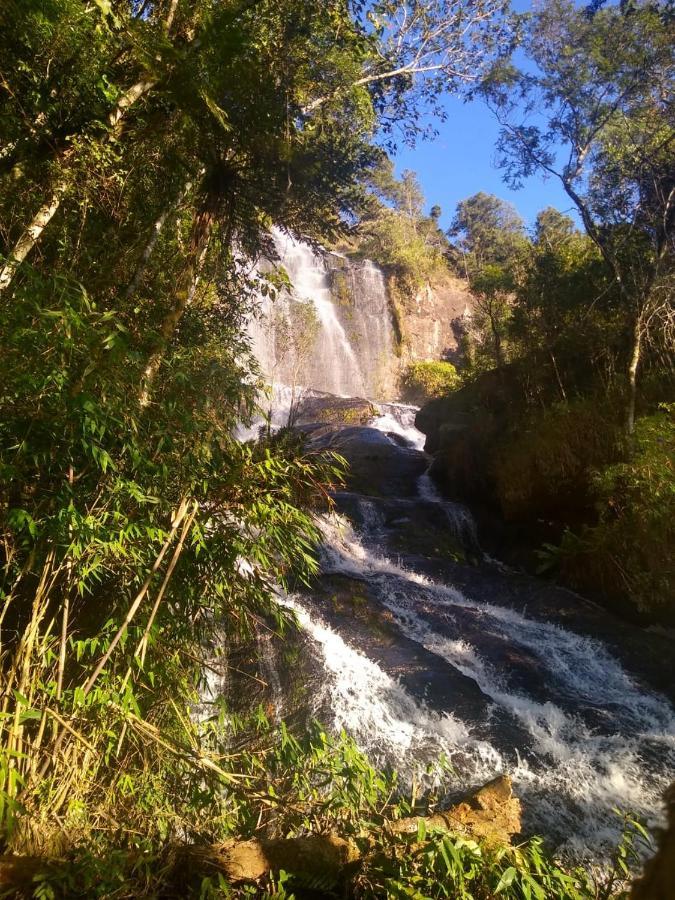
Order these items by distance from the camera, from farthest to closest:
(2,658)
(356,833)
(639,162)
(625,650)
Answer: (639,162) → (625,650) → (2,658) → (356,833)

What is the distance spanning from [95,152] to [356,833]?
175 inches

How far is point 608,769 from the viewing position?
14.7 ft

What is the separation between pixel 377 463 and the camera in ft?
47.2

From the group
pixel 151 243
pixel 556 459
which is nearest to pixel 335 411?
pixel 556 459

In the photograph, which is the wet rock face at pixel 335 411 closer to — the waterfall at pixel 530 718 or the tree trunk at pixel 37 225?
the waterfall at pixel 530 718

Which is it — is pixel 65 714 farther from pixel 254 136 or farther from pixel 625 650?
pixel 625 650

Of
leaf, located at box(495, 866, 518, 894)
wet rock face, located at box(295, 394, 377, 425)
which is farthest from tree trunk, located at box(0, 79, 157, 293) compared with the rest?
wet rock face, located at box(295, 394, 377, 425)

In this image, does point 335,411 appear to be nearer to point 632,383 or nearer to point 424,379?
point 424,379

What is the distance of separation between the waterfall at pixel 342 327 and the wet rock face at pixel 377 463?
10.1 m

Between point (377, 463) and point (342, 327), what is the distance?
642 inches

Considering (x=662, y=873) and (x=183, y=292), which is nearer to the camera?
(x=662, y=873)

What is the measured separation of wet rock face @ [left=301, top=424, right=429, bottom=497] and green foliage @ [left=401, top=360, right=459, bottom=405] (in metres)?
11.6

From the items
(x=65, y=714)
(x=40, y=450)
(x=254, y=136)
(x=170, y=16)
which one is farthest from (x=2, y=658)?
(x=254, y=136)

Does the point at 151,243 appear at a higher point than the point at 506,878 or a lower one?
higher
